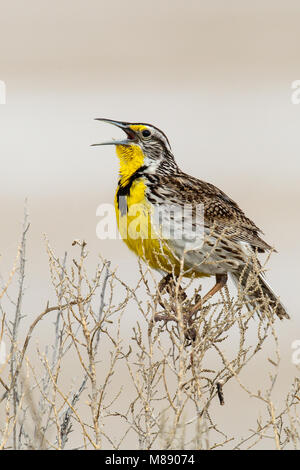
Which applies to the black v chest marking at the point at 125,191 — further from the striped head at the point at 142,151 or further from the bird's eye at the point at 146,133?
the bird's eye at the point at 146,133

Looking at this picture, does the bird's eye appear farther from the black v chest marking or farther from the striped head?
the black v chest marking

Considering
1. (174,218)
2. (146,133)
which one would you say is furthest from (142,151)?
(174,218)

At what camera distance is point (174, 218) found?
128 inches

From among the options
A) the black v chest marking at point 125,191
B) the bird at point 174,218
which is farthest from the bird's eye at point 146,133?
the black v chest marking at point 125,191

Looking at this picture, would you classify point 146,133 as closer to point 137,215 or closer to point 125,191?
point 125,191

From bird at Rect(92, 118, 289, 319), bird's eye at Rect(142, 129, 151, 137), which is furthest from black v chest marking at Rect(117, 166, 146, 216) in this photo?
bird's eye at Rect(142, 129, 151, 137)

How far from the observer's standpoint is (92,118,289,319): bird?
3174 mm

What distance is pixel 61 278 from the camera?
2.50 meters

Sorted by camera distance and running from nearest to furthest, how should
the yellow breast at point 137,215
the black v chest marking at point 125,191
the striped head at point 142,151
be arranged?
the yellow breast at point 137,215, the black v chest marking at point 125,191, the striped head at point 142,151

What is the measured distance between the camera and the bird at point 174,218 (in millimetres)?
3174

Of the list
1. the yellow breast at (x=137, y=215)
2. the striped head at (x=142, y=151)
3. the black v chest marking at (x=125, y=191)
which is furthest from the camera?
the striped head at (x=142, y=151)

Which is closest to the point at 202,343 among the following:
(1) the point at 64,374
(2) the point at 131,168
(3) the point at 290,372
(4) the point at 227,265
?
(4) the point at 227,265
